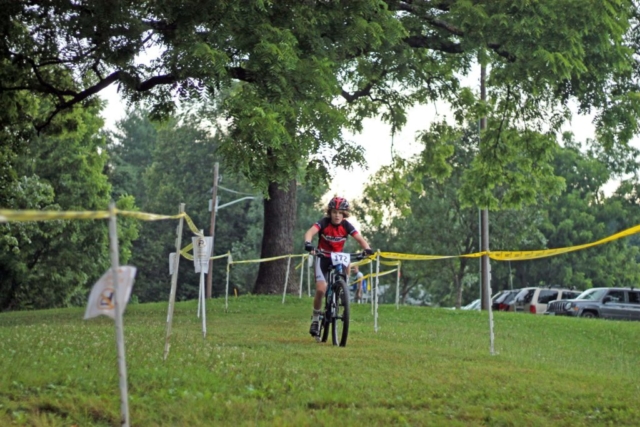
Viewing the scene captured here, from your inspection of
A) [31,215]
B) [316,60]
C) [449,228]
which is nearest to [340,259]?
[316,60]

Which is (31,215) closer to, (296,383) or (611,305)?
(296,383)

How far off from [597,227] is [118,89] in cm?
5230

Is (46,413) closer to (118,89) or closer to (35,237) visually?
(118,89)

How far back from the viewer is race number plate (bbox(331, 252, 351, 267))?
13.1 meters

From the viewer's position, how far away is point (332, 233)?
13234 mm

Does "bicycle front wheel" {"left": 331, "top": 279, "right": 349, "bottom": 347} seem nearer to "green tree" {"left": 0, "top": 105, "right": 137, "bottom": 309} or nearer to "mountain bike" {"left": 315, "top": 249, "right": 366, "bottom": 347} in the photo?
"mountain bike" {"left": 315, "top": 249, "right": 366, "bottom": 347}

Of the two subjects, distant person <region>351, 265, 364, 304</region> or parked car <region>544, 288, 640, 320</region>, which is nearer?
distant person <region>351, 265, 364, 304</region>

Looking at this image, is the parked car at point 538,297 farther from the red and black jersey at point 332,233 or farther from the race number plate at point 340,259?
the race number plate at point 340,259

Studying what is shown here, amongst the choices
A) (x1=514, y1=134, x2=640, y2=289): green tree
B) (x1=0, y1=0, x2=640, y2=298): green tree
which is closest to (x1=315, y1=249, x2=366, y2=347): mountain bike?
(x1=0, y1=0, x2=640, y2=298): green tree

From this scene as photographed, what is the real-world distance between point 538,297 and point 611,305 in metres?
7.50

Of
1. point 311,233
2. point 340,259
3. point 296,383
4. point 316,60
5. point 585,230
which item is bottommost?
point 296,383

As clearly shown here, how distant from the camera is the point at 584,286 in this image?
6569 centimetres

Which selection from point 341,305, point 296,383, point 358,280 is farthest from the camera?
point 358,280

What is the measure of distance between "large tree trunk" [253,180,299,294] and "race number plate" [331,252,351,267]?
1588 cm
